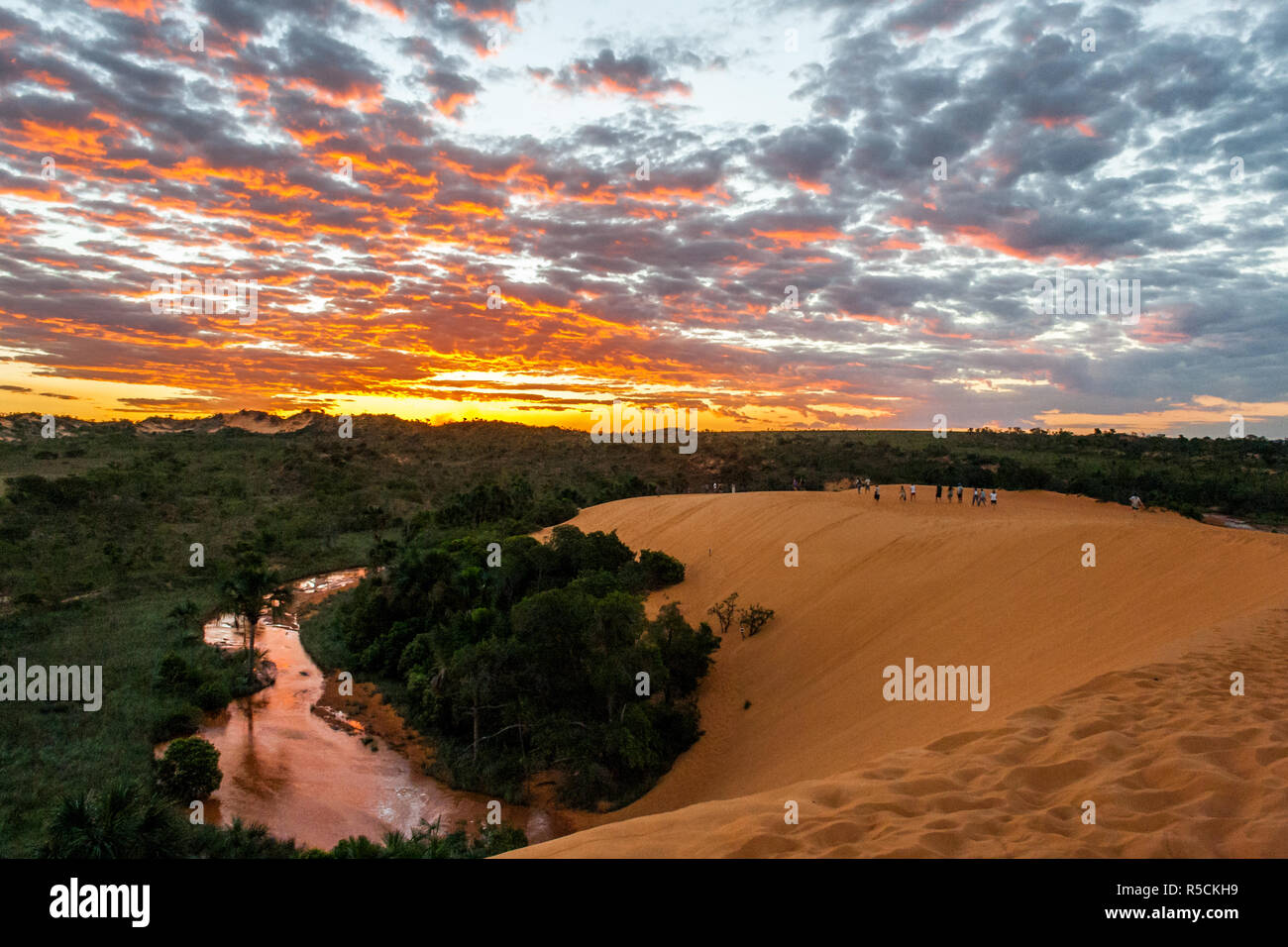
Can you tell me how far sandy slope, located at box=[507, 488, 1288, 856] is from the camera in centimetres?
555

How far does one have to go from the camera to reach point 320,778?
18.0 meters

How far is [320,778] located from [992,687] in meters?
16.7

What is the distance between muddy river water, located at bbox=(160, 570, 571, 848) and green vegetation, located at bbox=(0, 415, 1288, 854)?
164 cm

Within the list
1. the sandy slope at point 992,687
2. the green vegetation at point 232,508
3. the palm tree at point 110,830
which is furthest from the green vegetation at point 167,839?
the sandy slope at point 992,687

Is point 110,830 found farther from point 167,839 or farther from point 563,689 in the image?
point 563,689

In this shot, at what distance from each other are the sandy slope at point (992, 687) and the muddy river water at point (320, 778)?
4.91 m

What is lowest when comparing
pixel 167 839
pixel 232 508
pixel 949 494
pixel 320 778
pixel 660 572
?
pixel 320 778

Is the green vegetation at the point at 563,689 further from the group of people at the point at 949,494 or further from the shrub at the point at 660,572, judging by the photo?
the group of people at the point at 949,494

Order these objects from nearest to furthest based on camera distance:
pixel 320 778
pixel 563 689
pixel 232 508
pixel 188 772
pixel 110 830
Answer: pixel 110 830 < pixel 188 772 < pixel 563 689 < pixel 320 778 < pixel 232 508

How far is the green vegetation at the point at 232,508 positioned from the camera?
791 inches

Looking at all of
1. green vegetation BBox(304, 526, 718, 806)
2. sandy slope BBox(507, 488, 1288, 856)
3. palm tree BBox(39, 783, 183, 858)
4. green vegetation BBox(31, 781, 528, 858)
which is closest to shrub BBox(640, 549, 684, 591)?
sandy slope BBox(507, 488, 1288, 856)

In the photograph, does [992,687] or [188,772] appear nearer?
[992,687]

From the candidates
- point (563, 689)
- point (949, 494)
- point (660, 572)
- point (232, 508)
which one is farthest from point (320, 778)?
point (232, 508)
